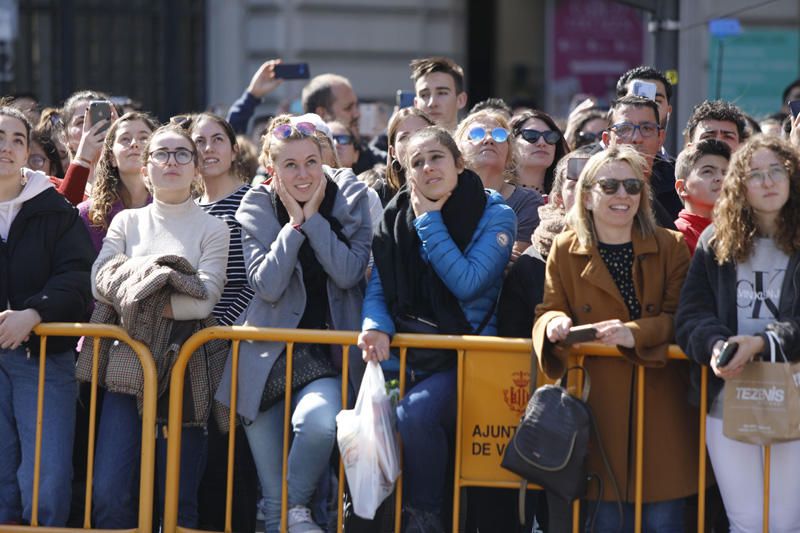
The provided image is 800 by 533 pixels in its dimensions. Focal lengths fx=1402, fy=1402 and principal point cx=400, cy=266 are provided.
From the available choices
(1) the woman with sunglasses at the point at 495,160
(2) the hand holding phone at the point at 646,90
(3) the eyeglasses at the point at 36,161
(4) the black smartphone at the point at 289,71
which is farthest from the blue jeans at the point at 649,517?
(4) the black smartphone at the point at 289,71

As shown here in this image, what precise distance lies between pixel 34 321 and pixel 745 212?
3036 mm

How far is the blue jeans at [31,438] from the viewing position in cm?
613

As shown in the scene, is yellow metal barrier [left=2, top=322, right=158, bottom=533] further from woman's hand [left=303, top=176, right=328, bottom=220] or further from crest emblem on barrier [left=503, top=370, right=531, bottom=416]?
crest emblem on barrier [left=503, top=370, right=531, bottom=416]

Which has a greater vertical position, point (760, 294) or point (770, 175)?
point (770, 175)

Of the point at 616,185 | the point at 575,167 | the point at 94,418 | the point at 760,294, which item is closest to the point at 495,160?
the point at 575,167

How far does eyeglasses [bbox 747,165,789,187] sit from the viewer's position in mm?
5559

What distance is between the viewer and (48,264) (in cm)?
632

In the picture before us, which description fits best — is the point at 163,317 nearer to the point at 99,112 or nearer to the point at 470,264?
the point at 470,264

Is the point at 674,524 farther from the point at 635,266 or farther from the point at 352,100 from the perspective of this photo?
the point at 352,100

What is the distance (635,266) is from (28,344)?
267 cm

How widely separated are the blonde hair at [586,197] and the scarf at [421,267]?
1.57ft

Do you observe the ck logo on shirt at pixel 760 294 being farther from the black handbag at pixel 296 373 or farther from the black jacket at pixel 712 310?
the black handbag at pixel 296 373

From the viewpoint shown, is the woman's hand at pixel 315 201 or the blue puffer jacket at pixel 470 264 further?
the woman's hand at pixel 315 201

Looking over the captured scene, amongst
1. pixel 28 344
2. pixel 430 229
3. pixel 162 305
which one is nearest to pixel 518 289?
pixel 430 229
